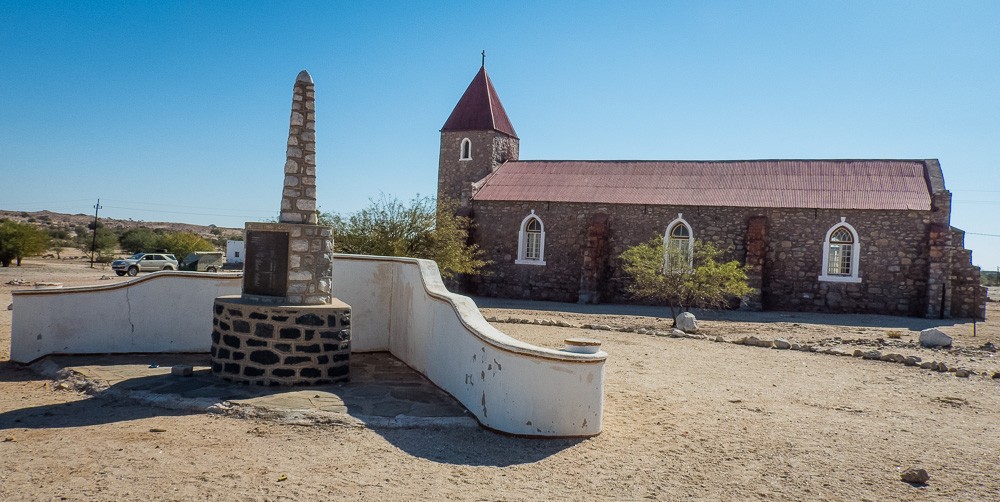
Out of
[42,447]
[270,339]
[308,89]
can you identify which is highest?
[308,89]

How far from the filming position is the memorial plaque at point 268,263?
7.64 m

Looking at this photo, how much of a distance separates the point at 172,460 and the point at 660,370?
6643 mm

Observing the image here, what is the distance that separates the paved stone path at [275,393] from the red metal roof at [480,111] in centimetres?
2148

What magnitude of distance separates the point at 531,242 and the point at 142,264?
2043 cm

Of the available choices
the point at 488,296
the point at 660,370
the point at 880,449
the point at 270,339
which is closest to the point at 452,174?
the point at 488,296

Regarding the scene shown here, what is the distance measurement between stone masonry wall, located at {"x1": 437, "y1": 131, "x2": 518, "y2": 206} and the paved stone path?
20.7 meters

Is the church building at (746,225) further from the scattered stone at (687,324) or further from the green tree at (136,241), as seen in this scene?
the green tree at (136,241)

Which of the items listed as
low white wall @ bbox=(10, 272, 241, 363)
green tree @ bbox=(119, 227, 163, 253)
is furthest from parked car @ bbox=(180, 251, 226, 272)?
low white wall @ bbox=(10, 272, 241, 363)

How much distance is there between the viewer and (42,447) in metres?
5.25

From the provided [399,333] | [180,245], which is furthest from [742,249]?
[180,245]

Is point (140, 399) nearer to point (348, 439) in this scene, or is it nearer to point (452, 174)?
point (348, 439)

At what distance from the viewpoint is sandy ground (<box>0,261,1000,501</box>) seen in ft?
15.4

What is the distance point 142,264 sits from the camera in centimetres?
3431

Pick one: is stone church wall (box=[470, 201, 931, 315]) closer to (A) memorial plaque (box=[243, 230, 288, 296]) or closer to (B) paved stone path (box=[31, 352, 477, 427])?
(B) paved stone path (box=[31, 352, 477, 427])
